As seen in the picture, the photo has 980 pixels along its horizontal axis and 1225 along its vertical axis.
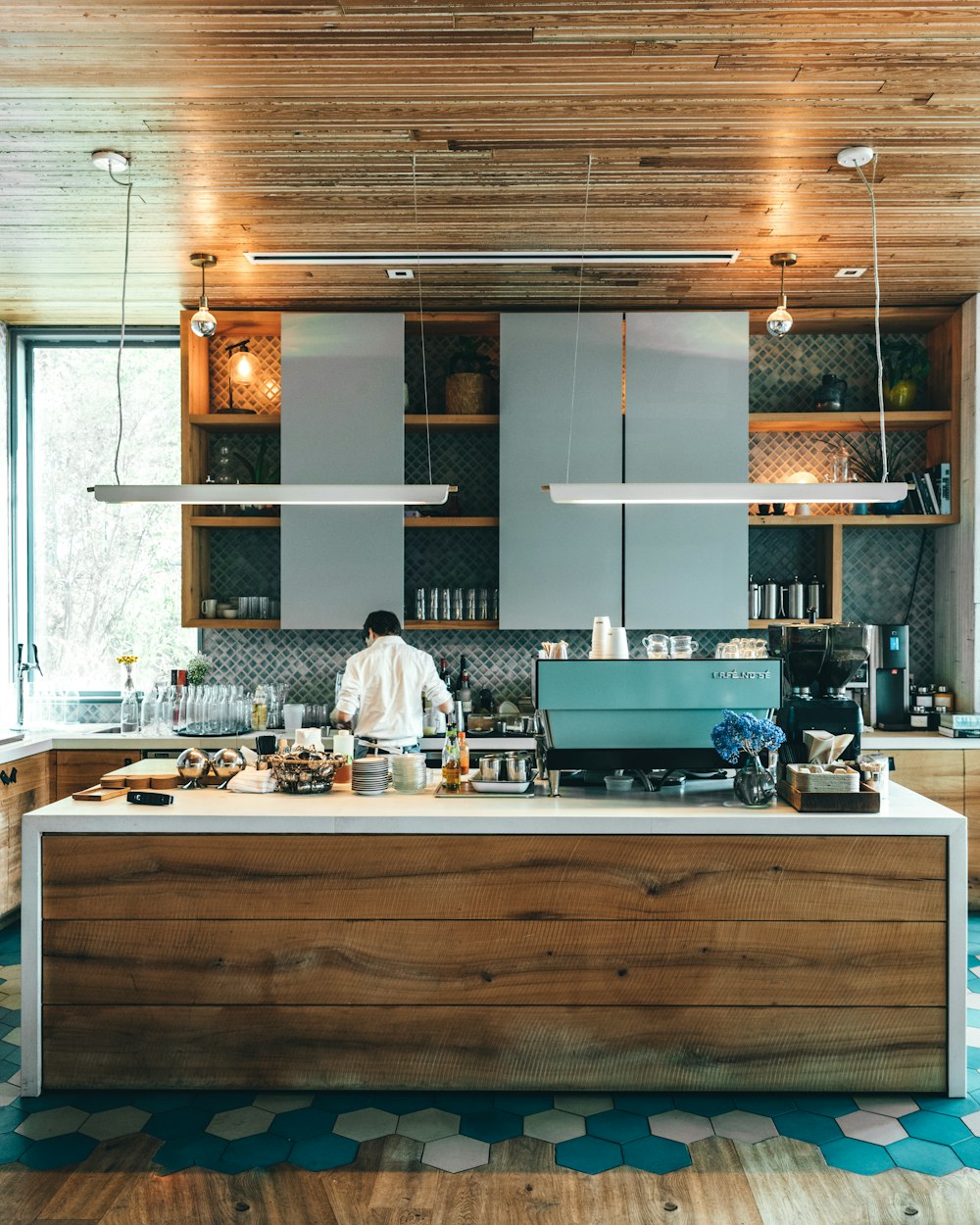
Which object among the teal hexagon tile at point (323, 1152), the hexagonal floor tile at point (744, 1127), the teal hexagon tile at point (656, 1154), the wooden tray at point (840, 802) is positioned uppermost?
the wooden tray at point (840, 802)

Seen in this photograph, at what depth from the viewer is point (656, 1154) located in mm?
2668

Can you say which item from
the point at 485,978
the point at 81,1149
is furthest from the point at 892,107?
the point at 81,1149

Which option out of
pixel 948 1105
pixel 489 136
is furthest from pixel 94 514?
pixel 948 1105

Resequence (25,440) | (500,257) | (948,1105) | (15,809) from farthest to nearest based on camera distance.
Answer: (25,440), (15,809), (500,257), (948,1105)

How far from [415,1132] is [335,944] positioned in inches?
23.1

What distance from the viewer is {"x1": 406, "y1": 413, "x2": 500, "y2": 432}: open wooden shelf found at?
5.28 m

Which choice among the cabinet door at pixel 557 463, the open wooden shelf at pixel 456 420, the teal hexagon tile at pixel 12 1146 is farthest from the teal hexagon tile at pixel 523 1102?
the open wooden shelf at pixel 456 420

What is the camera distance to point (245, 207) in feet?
13.0

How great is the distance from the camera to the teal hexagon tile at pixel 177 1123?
277 centimetres

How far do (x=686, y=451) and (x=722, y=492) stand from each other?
1.45m

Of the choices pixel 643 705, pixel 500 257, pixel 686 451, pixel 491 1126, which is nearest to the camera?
pixel 491 1126

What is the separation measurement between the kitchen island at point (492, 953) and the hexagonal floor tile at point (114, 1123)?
13 centimetres

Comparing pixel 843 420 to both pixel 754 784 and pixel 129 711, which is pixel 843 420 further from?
pixel 129 711

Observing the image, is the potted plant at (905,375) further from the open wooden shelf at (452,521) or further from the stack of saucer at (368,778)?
the stack of saucer at (368,778)
